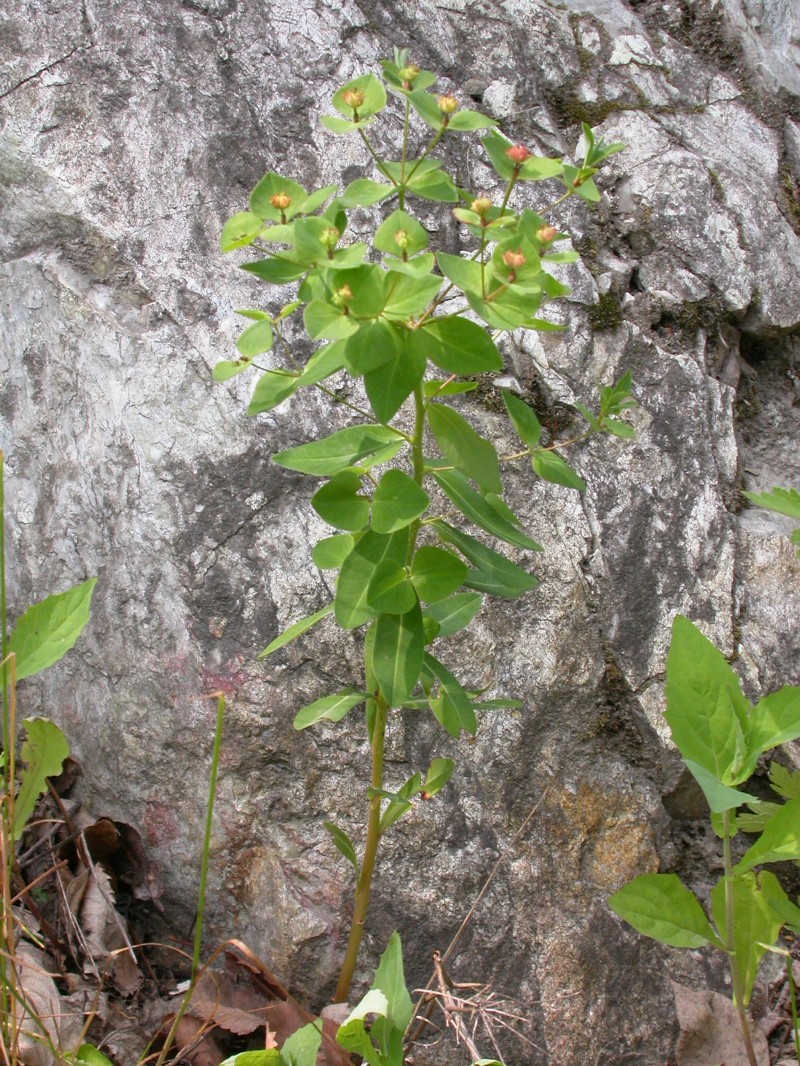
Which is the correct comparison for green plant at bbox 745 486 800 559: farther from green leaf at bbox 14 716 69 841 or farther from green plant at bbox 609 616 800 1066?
green leaf at bbox 14 716 69 841

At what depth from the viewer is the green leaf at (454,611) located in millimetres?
1805

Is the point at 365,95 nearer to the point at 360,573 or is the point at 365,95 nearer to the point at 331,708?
the point at 360,573

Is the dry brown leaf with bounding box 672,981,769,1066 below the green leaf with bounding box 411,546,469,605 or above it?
below

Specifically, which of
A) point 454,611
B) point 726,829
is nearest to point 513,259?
point 454,611

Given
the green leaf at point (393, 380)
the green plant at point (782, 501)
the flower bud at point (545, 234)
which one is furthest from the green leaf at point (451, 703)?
the green plant at point (782, 501)

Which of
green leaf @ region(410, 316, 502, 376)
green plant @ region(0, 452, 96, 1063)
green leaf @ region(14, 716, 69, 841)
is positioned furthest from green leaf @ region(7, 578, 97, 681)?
green leaf @ region(410, 316, 502, 376)

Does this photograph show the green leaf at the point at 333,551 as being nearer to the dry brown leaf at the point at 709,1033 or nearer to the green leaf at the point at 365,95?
the green leaf at the point at 365,95

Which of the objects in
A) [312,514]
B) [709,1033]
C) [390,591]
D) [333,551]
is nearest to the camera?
[390,591]

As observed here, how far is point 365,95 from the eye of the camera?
4.92 feet

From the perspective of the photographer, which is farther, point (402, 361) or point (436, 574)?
point (436, 574)

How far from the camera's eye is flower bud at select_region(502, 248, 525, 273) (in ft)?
4.50

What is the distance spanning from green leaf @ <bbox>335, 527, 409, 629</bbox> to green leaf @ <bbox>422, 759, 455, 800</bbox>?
39 cm

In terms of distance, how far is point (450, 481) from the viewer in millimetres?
1683

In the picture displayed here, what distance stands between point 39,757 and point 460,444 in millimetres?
1058
